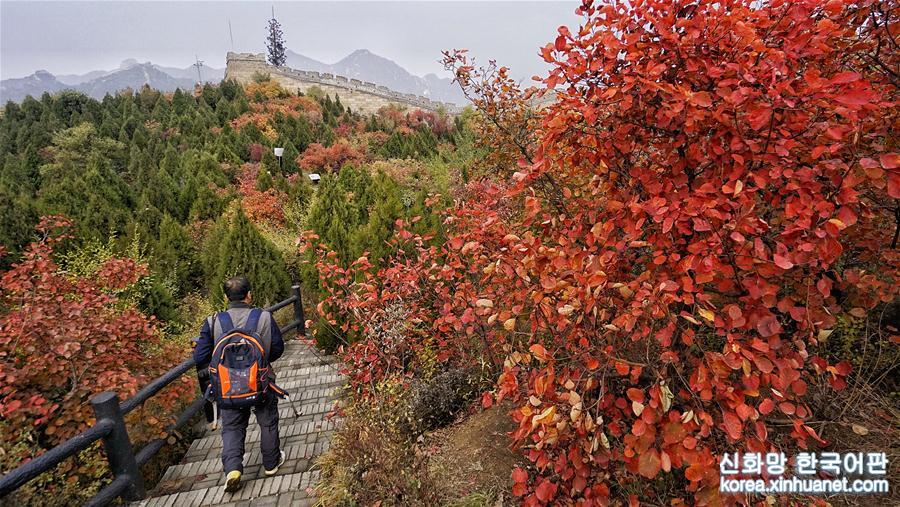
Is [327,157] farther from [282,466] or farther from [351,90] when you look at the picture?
[351,90]

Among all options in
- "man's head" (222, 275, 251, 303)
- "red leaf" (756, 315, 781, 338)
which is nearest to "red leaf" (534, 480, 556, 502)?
"red leaf" (756, 315, 781, 338)

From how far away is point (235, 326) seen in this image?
137 inches

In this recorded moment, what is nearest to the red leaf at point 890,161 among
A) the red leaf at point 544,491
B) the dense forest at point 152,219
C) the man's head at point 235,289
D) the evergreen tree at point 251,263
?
the red leaf at point 544,491

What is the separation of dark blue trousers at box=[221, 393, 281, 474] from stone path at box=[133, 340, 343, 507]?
18cm

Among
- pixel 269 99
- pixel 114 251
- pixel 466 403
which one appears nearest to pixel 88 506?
pixel 466 403

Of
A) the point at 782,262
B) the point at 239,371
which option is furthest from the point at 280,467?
the point at 782,262

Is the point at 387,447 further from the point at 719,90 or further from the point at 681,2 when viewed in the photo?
the point at 681,2

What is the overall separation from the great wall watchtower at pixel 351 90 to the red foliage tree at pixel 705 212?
99.7 feet

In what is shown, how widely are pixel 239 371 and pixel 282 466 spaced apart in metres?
1.07

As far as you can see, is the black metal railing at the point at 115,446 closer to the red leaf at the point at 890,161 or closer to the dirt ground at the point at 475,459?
the dirt ground at the point at 475,459

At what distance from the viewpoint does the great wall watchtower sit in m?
31.6

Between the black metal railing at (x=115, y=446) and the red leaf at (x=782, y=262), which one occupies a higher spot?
the red leaf at (x=782, y=262)

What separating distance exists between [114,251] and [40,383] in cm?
541

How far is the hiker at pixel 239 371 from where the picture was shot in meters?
3.38
